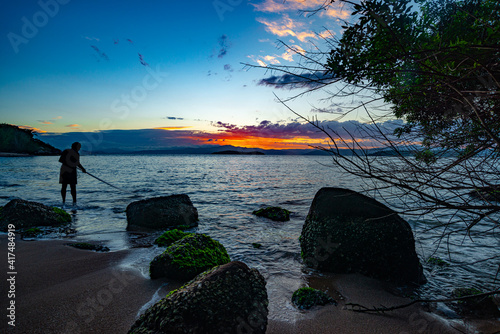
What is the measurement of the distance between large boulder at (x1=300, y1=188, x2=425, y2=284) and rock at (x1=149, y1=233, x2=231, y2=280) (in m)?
2.19

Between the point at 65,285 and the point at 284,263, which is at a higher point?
the point at 65,285

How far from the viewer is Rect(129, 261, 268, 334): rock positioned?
2617 mm

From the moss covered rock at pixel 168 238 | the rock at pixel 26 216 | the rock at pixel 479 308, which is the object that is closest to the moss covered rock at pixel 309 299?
the rock at pixel 479 308

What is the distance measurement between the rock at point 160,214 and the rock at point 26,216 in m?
2.57

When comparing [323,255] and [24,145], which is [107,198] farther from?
[24,145]

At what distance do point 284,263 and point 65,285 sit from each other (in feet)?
14.3

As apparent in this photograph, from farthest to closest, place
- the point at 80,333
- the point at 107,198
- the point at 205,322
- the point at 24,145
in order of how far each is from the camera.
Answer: the point at 24,145, the point at 107,198, the point at 80,333, the point at 205,322

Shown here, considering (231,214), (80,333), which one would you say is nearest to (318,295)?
(80,333)

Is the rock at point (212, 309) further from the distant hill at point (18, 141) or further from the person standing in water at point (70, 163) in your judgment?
the distant hill at point (18, 141)

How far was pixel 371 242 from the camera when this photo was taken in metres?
4.92

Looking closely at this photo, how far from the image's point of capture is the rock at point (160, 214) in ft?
27.6

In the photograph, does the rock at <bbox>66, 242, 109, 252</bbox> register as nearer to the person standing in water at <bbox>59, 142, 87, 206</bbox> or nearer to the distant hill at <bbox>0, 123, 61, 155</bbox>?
the person standing in water at <bbox>59, 142, 87, 206</bbox>

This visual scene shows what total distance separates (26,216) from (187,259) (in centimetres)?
718

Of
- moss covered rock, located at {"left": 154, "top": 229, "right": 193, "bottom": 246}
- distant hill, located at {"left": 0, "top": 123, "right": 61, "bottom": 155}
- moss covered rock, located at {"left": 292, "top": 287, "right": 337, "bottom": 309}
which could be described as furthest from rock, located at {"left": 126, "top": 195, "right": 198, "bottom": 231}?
distant hill, located at {"left": 0, "top": 123, "right": 61, "bottom": 155}
